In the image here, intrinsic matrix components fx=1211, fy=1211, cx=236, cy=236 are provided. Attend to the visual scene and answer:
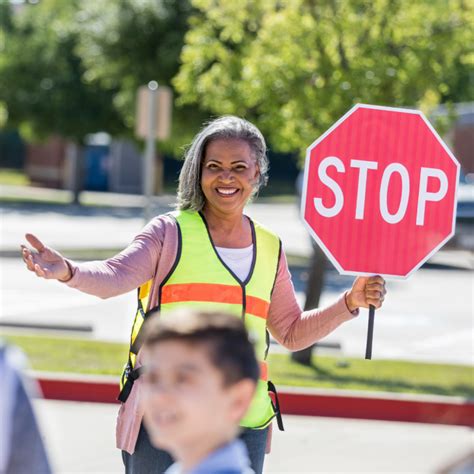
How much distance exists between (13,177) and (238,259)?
2106 inches

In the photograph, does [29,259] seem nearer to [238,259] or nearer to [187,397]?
[238,259]

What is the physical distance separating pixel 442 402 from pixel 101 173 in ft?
131

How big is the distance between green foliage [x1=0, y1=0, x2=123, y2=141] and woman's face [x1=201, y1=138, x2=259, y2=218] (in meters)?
29.1

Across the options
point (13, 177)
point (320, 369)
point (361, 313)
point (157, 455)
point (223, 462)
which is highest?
point (223, 462)

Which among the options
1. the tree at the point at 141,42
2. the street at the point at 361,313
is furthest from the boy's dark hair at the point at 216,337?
the tree at the point at 141,42

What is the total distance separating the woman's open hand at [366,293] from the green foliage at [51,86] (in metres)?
29.2

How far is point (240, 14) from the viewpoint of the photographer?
42.1 feet

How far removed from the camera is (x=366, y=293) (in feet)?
12.1

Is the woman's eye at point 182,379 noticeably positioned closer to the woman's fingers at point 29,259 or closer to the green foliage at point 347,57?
the woman's fingers at point 29,259

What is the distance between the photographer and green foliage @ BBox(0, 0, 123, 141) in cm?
3272

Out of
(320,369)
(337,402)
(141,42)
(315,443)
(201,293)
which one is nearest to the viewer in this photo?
(201,293)

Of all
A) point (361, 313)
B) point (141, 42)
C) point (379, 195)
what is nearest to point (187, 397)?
point (379, 195)

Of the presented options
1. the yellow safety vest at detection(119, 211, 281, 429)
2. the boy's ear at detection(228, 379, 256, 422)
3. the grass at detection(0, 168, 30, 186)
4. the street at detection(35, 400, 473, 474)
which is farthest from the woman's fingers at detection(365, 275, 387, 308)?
the grass at detection(0, 168, 30, 186)

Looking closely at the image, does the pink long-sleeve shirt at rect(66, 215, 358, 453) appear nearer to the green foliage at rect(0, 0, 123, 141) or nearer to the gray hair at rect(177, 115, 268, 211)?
the gray hair at rect(177, 115, 268, 211)
